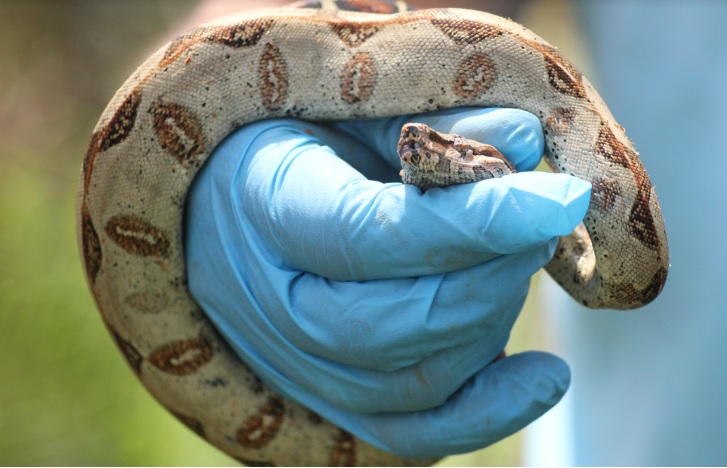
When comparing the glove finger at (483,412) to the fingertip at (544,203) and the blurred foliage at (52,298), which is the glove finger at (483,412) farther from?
the blurred foliage at (52,298)

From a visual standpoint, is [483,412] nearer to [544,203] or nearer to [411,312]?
[411,312]

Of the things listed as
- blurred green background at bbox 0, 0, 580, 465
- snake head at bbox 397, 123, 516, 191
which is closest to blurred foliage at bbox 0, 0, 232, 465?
blurred green background at bbox 0, 0, 580, 465

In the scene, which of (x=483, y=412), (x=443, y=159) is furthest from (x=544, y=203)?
(x=483, y=412)


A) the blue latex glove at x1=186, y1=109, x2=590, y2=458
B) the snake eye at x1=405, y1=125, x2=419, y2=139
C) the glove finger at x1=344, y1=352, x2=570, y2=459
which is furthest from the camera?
the glove finger at x1=344, y1=352, x2=570, y2=459

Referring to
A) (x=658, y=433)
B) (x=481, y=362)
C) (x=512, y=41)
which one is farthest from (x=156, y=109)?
(x=658, y=433)

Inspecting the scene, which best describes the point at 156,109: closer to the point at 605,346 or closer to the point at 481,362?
the point at 481,362

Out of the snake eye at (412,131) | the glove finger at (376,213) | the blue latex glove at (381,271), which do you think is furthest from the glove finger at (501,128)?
the snake eye at (412,131)

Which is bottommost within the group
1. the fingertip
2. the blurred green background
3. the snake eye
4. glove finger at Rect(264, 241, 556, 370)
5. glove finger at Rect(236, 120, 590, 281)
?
the blurred green background

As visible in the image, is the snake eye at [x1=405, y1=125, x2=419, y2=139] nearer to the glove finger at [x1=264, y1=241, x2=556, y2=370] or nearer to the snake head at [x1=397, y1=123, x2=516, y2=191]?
the snake head at [x1=397, y1=123, x2=516, y2=191]
